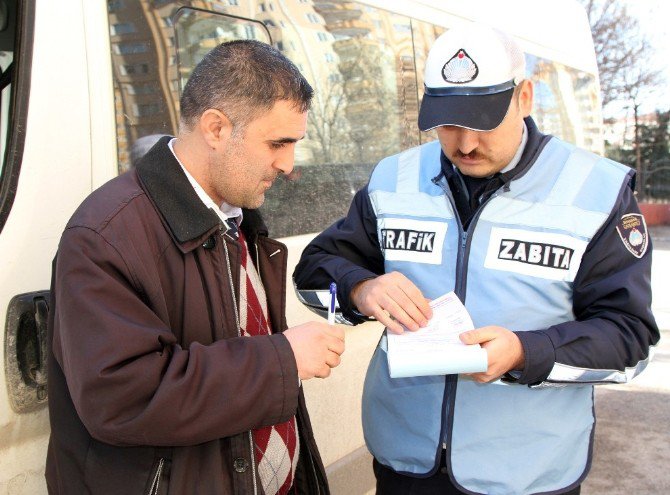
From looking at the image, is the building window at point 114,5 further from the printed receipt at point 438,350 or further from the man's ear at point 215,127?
the printed receipt at point 438,350

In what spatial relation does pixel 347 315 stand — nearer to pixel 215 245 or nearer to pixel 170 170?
pixel 215 245

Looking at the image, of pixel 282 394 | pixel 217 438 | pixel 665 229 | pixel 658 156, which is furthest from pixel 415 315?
pixel 658 156

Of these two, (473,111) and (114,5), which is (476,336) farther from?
(114,5)

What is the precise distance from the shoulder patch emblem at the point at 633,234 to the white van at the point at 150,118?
1.15 meters

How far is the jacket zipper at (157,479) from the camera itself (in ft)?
4.77

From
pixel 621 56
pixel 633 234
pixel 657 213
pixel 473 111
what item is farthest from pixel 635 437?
pixel 621 56

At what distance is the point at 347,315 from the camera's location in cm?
195

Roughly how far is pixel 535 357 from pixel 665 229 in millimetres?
17380

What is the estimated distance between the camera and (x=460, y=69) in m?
1.79

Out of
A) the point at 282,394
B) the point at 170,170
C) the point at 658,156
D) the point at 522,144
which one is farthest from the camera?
the point at 658,156

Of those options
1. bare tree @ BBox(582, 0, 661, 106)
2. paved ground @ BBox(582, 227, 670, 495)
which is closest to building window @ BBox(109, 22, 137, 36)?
paved ground @ BBox(582, 227, 670, 495)

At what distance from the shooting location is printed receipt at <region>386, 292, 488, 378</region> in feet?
5.06

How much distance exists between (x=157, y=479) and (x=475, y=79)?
3.80ft

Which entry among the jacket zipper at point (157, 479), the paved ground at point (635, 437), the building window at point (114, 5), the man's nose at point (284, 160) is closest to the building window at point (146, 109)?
the building window at point (114, 5)
